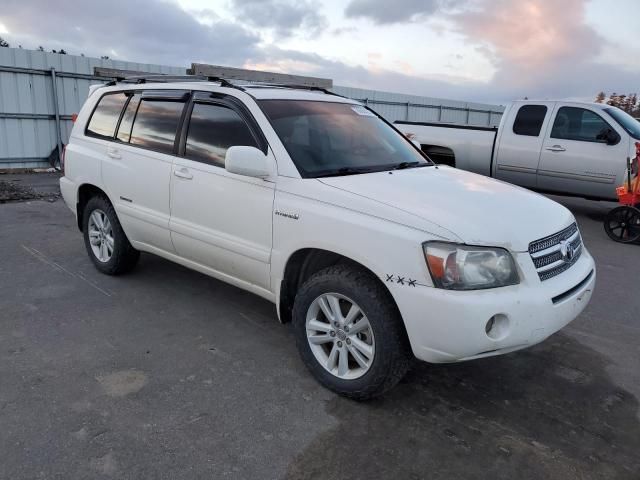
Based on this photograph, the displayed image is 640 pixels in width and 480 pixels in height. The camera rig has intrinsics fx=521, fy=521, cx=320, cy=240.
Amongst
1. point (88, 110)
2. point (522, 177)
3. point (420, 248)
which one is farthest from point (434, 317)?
point (522, 177)

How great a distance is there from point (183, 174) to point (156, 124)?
27.9 inches

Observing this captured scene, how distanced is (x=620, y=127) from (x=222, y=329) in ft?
23.8

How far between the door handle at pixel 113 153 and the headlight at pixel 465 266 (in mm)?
3138

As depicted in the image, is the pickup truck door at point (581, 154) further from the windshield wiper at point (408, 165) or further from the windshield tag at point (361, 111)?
the windshield wiper at point (408, 165)

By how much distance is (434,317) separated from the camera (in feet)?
8.77

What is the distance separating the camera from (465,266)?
8.85 feet

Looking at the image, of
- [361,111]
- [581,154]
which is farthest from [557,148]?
[361,111]

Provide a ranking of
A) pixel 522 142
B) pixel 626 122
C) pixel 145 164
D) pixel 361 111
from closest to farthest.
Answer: pixel 145 164, pixel 361 111, pixel 626 122, pixel 522 142

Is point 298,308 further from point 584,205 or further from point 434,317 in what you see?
point 584,205

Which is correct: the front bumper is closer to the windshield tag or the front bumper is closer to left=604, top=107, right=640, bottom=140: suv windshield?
the windshield tag

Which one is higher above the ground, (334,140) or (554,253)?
(334,140)

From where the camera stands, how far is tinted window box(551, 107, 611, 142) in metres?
8.37

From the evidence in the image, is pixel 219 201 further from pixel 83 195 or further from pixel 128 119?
pixel 83 195

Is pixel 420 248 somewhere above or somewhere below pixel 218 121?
below
